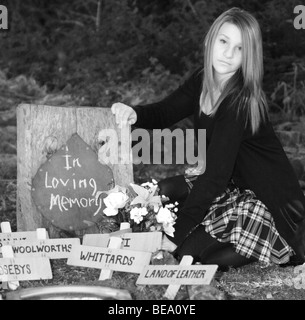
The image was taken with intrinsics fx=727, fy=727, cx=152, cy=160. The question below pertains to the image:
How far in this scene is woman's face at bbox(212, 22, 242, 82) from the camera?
342 cm

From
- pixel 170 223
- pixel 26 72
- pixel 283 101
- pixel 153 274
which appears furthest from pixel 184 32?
pixel 153 274

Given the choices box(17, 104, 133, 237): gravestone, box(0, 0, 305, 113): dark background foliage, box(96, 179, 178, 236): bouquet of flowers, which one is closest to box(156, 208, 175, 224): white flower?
box(96, 179, 178, 236): bouquet of flowers

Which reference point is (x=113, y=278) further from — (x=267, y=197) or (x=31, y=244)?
(x=267, y=197)

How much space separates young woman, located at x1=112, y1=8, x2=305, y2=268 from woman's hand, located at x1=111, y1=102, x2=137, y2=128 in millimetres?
11

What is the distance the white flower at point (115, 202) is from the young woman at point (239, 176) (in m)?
0.27

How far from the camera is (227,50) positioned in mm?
3422

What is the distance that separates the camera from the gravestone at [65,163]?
142 inches

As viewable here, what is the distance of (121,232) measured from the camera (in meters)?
3.23

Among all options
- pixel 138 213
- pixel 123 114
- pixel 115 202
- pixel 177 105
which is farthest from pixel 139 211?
pixel 177 105

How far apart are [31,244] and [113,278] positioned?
39 centimetres

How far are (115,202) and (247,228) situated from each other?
0.62 meters

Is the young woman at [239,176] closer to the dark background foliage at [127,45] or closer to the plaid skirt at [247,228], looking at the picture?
the plaid skirt at [247,228]

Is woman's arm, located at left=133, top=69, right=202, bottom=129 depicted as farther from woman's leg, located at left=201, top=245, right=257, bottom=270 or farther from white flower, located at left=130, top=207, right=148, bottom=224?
woman's leg, located at left=201, top=245, right=257, bottom=270

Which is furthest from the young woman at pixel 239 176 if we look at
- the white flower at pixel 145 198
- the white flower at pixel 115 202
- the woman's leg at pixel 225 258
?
the white flower at pixel 115 202
